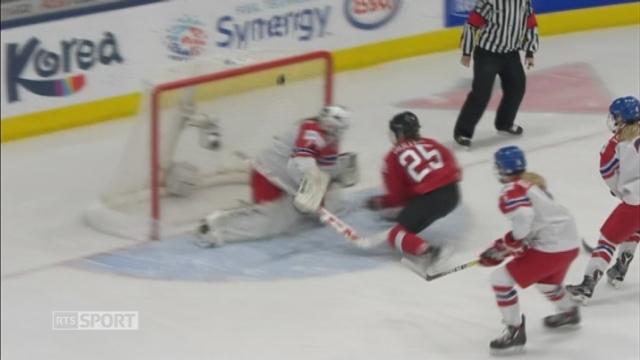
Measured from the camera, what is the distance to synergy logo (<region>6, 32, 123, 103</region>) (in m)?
5.25

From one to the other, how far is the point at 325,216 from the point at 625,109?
5.11ft

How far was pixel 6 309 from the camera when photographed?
3.76m

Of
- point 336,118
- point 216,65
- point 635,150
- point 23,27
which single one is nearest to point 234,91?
point 216,65

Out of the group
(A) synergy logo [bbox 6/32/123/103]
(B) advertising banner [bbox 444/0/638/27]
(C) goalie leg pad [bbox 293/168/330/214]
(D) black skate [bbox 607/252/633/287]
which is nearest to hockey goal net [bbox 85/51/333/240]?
(C) goalie leg pad [bbox 293/168/330/214]

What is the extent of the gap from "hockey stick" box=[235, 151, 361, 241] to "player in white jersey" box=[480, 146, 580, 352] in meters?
0.88

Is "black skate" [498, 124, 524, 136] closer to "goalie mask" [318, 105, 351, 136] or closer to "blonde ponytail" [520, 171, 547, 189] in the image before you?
"blonde ponytail" [520, 171, 547, 189]

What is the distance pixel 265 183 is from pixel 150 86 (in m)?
0.50

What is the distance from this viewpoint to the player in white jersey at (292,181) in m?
4.12

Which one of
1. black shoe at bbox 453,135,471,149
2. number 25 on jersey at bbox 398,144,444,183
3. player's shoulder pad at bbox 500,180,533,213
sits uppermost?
black shoe at bbox 453,135,471,149

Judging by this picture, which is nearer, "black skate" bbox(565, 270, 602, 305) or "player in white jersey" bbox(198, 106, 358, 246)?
"black skate" bbox(565, 270, 602, 305)

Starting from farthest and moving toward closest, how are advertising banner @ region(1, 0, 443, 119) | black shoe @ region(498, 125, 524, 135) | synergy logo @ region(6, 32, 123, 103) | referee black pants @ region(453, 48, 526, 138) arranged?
1. synergy logo @ region(6, 32, 123, 103)
2. advertising banner @ region(1, 0, 443, 119)
3. black shoe @ region(498, 125, 524, 135)
4. referee black pants @ region(453, 48, 526, 138)

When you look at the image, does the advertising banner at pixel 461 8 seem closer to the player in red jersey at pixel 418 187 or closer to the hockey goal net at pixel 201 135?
the player in red jersey at pixel 418 187

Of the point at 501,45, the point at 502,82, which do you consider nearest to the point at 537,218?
the point at 502,82

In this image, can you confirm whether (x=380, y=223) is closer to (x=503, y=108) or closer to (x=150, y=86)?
(x=150, y=86)
